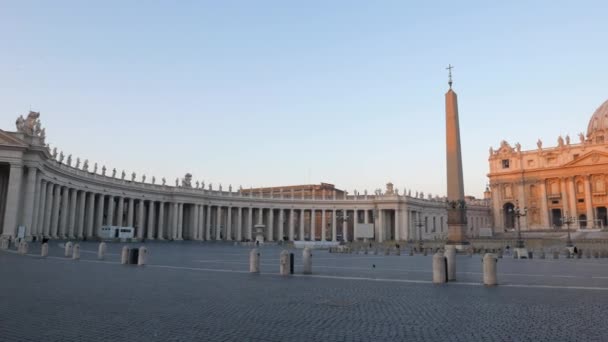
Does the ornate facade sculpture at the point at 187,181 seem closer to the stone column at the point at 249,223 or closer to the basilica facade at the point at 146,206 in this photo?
the basilica facade at the point at 146,206

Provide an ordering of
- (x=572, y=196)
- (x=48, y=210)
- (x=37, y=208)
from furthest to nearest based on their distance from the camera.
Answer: (x=572, y=196) < (x=48, y=210) < (x=37, y=208)

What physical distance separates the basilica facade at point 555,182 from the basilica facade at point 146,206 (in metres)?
18.8

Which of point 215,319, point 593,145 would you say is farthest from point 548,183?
point 215,319

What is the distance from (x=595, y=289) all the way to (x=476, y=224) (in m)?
120

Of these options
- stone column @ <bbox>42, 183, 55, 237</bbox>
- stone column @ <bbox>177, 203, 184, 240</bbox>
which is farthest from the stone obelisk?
stone column @ <bbox>177, 203, 184, 240</bbox>

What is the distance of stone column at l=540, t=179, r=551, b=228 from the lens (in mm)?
91938

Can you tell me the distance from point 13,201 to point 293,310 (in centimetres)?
4593

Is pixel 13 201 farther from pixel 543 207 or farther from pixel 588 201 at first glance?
pixel 588 201

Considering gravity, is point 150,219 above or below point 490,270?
above

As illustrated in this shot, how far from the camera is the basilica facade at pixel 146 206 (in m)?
47.8

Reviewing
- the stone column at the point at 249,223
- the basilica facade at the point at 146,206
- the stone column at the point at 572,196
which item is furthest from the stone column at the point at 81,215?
the stone column at the point at 572,196

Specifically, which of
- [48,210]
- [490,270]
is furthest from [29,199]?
[490,270]

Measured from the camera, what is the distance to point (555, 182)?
9306cm

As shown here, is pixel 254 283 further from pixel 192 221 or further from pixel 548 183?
pixel 548 183
